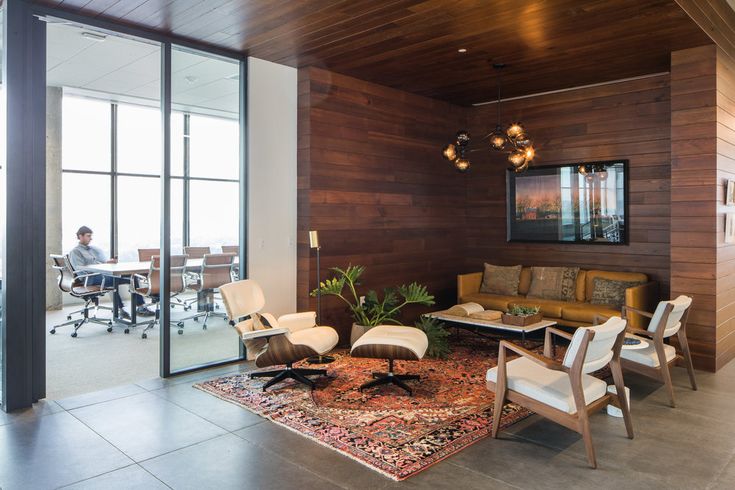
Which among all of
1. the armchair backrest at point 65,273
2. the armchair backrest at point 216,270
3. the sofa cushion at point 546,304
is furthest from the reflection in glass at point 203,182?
the sofa cushion at point 546,304

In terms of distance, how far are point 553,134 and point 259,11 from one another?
428 centimetres

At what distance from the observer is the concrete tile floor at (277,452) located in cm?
312

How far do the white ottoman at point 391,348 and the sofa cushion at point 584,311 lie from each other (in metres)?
2.39

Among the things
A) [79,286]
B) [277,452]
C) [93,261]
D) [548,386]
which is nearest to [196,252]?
[79,286]

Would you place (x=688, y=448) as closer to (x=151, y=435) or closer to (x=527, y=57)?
(x=151, y=435)

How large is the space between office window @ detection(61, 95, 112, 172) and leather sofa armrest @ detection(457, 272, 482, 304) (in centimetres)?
630

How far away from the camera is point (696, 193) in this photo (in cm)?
534

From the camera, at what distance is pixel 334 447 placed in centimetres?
355

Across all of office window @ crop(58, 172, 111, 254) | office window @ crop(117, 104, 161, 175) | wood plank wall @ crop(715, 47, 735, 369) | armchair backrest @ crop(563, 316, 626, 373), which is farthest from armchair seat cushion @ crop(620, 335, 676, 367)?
office window @ crop(58, 172, 111, 254)

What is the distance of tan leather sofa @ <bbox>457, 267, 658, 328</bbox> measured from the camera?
Answer: 594 cm

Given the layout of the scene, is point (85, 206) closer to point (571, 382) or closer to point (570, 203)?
point (570, 203)

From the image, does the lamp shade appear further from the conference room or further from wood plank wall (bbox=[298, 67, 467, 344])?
the conference room

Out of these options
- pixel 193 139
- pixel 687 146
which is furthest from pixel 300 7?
pixel 687 146

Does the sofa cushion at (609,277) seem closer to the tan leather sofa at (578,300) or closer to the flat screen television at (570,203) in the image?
the tan leather sofa at (578,300)
